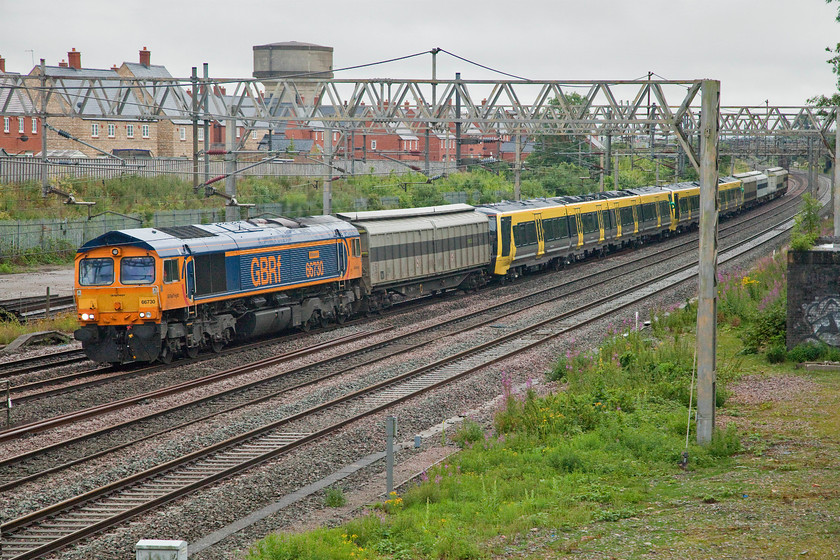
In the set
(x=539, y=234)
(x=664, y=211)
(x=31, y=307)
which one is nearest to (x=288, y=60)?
(x=664, y=211)

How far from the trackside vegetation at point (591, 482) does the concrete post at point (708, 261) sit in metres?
0.54

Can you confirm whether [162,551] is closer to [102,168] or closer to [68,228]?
[68,228]

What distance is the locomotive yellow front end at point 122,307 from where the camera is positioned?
21.5 m

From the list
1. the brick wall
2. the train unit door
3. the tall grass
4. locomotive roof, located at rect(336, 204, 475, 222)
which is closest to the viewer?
the brick wall

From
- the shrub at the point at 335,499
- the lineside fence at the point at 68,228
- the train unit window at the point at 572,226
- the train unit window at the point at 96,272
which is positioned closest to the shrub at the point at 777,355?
the shrub at the point at 335,499

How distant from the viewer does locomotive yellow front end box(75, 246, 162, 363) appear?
21484 millimetres

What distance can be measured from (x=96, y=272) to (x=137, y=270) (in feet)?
3.54

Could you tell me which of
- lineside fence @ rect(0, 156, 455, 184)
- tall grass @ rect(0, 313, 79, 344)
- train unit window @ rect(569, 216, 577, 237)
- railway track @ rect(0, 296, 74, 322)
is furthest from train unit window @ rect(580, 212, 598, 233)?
tall grass @ rect(0, 313, 79, 344)

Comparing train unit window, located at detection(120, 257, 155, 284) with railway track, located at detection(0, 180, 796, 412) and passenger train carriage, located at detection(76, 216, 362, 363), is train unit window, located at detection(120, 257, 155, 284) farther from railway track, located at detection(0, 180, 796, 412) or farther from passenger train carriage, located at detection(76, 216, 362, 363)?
railway track, located at detection(0, 180, 796, 412)

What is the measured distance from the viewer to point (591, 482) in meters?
12.8

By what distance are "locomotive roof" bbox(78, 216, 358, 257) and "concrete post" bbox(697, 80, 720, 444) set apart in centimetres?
1267

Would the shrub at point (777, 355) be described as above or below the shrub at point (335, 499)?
above

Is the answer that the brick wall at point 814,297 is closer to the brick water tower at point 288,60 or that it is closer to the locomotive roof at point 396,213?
the locomotive roof at point 396,213

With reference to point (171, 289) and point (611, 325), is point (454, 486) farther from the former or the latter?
point (611, 325)
